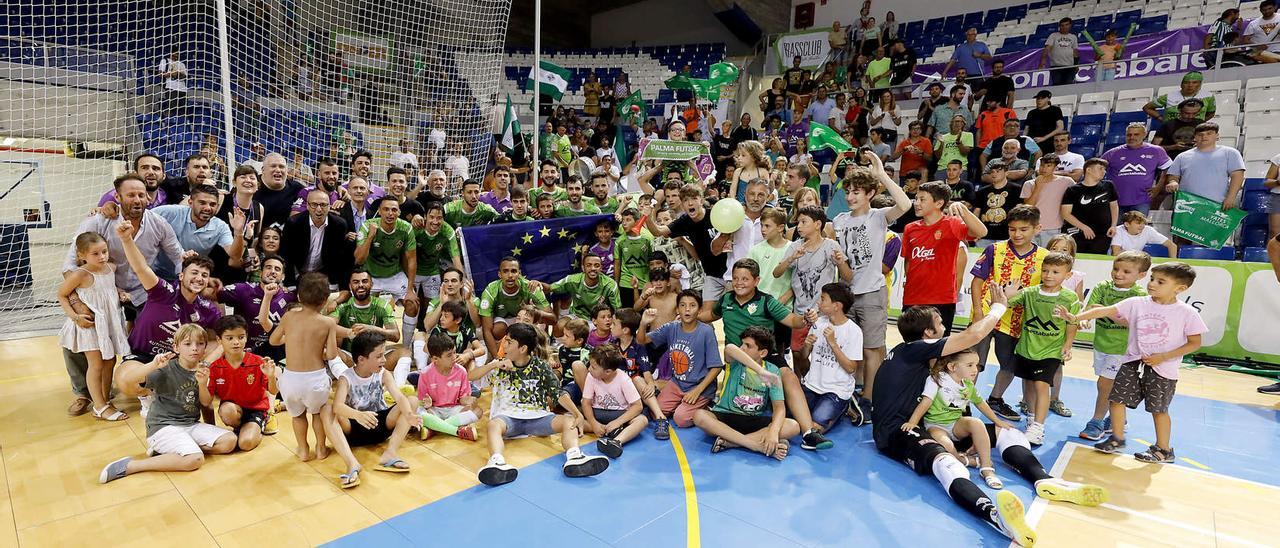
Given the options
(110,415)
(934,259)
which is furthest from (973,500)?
(110,415)

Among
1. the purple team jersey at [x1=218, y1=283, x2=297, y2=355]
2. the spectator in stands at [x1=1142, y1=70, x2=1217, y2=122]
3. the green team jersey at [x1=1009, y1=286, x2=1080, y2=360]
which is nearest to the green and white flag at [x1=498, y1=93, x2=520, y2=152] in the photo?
the purple team jersey at [x1=218, y1=283, x2=297, y2=355]

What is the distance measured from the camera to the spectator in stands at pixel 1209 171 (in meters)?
8.70

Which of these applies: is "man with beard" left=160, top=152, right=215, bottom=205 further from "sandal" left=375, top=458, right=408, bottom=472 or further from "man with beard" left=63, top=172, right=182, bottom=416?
"sandal" left=375, top=458, right=408, bottom=472

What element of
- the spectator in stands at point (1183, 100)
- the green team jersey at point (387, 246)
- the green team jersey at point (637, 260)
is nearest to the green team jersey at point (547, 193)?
the green team jersey at point (637, 260)

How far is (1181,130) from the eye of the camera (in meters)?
10.1

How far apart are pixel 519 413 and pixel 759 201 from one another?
10.7 ft

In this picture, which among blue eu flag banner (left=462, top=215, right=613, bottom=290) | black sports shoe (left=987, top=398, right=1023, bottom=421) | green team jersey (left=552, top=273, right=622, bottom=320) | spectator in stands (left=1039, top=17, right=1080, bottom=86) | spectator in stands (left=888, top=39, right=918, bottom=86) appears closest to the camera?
black sports shoe (left=987, top=398, right=1023, bottom=421)

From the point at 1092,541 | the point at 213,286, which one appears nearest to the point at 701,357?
the point at 1092,541

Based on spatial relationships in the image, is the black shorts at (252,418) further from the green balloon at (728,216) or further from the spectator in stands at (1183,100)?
the spectator in stands at (1183,100)

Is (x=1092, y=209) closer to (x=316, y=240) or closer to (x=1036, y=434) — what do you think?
(x=1036, y=434)

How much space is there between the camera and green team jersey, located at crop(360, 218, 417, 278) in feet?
21.8

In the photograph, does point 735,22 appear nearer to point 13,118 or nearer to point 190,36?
point 190,36

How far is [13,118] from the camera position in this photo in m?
11.0

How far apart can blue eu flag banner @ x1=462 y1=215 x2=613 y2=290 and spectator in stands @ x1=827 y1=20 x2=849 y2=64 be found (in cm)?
1447
